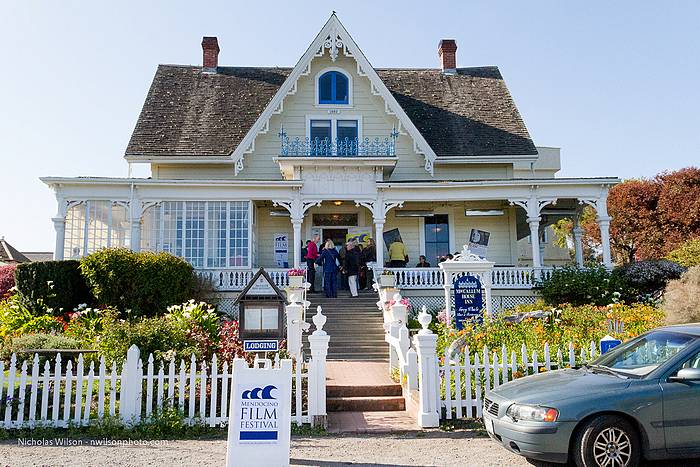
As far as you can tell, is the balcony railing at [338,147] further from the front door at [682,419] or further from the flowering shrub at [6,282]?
the front door at [682,419]

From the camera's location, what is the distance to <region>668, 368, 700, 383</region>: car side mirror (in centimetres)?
569

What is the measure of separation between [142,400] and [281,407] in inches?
114

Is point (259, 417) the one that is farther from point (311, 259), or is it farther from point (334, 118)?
point (334, 118)

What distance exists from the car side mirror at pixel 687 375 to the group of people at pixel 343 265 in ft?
38.6

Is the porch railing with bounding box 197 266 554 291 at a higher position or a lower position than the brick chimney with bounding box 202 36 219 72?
lower

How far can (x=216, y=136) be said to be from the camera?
74.0 ft

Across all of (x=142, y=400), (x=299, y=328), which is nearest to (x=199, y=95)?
(x=299, y=328)

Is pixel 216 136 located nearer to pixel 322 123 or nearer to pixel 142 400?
pixel 322 123

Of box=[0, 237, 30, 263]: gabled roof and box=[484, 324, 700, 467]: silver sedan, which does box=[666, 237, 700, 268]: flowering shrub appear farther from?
box=[0, 237, 30, 263]: gabled roof

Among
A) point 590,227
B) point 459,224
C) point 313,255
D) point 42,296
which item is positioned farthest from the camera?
point 590,227

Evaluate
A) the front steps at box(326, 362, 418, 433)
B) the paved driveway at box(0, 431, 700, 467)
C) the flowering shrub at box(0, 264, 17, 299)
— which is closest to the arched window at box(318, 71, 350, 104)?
the flowering shrub at box(0, 264, 17, 299)

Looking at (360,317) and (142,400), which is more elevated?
(360,317)

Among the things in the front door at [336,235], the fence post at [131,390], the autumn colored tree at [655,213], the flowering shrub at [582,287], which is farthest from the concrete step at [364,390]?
the autumn colored tree at [655,213]

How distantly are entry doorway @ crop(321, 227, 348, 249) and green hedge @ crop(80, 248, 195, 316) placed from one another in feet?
24.2
